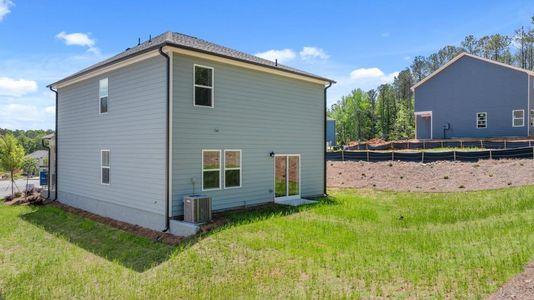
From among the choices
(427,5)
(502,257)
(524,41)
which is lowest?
(502,257)

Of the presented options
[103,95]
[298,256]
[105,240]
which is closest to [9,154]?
[103,95]

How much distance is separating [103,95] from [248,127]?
541cm

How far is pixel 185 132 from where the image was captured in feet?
32.7

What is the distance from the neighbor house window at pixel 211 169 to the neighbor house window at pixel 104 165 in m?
4.00

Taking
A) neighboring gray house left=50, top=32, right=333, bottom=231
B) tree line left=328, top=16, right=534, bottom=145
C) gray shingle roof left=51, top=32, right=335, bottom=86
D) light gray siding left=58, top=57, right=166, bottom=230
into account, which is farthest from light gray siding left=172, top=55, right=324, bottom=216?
tree line left=328, top=16, right=534, bottom=145

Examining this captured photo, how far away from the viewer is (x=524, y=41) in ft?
141

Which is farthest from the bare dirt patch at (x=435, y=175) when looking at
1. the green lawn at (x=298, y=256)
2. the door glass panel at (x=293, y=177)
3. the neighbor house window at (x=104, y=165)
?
the neighbor house window at (x=104, y=165)

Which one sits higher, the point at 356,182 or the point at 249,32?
the point at 249,32

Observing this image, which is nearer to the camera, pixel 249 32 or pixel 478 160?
pixel 478 160

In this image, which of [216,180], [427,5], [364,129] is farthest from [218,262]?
[364,129]

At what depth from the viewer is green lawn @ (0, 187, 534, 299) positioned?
5598 millimetres

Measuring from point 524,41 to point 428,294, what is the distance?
50445mm

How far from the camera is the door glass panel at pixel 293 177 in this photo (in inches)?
526

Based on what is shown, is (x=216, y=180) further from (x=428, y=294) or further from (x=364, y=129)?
(x=364, y=129)
